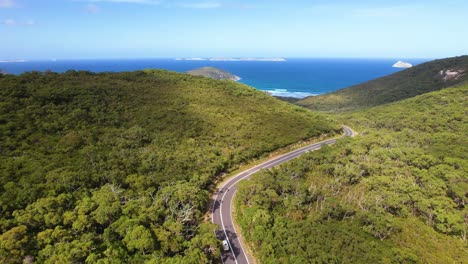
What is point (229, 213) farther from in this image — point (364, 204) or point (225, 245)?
point (364, 204)

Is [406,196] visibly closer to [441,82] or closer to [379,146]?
[379,146]

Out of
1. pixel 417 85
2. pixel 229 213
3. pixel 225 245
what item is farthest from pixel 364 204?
pixel 417 85

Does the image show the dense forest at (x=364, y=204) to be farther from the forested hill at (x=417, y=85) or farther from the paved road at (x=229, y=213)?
the forested hill at (x=417, y=85)

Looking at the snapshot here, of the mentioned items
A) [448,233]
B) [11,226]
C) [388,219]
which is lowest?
[448,233]

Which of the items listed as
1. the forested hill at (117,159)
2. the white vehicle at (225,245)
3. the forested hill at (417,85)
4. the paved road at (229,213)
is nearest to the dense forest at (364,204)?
the paved road at (229,213)

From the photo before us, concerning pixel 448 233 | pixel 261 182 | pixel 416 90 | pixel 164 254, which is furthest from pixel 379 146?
pixel 416 90

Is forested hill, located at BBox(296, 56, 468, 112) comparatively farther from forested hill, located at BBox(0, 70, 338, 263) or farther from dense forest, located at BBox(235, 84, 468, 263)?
dense forest, located at BBox(235, 84, 468, 263)
